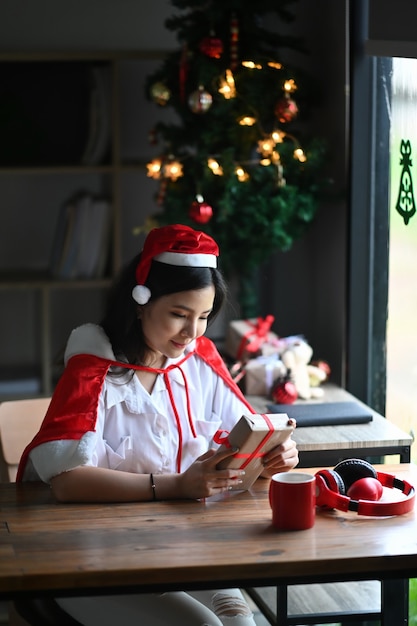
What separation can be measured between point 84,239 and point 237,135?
117 cm

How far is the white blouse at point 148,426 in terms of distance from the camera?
2299 mm

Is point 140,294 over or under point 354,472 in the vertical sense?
over

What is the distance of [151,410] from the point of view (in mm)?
2414

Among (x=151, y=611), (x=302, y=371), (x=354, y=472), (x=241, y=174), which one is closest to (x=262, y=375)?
(x=302, y=371)

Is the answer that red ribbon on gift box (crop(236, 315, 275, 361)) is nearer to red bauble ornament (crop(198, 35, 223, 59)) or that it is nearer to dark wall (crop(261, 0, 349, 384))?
dark wall (crop(261, 0, 349, 384))

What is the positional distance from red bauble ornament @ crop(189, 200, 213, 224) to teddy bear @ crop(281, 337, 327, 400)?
A: 511mm

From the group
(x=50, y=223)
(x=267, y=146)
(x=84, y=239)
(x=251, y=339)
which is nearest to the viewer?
(x=267, y=146)

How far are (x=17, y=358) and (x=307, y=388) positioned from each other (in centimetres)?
189

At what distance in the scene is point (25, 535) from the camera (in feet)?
6.38

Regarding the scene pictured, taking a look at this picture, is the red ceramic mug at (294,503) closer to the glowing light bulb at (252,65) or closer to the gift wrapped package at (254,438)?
the gift wrapped package at (254,438)

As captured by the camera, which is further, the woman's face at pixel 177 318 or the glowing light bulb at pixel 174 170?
the glowing light bulb at pixel 174 170

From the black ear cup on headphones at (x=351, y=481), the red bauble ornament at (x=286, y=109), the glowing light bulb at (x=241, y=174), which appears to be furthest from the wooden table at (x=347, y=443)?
the red bauble ornament at (x=286, y=109)

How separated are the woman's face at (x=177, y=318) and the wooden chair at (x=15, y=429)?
2.26 feet

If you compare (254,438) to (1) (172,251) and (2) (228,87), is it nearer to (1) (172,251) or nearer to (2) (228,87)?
(1) (172,251)
